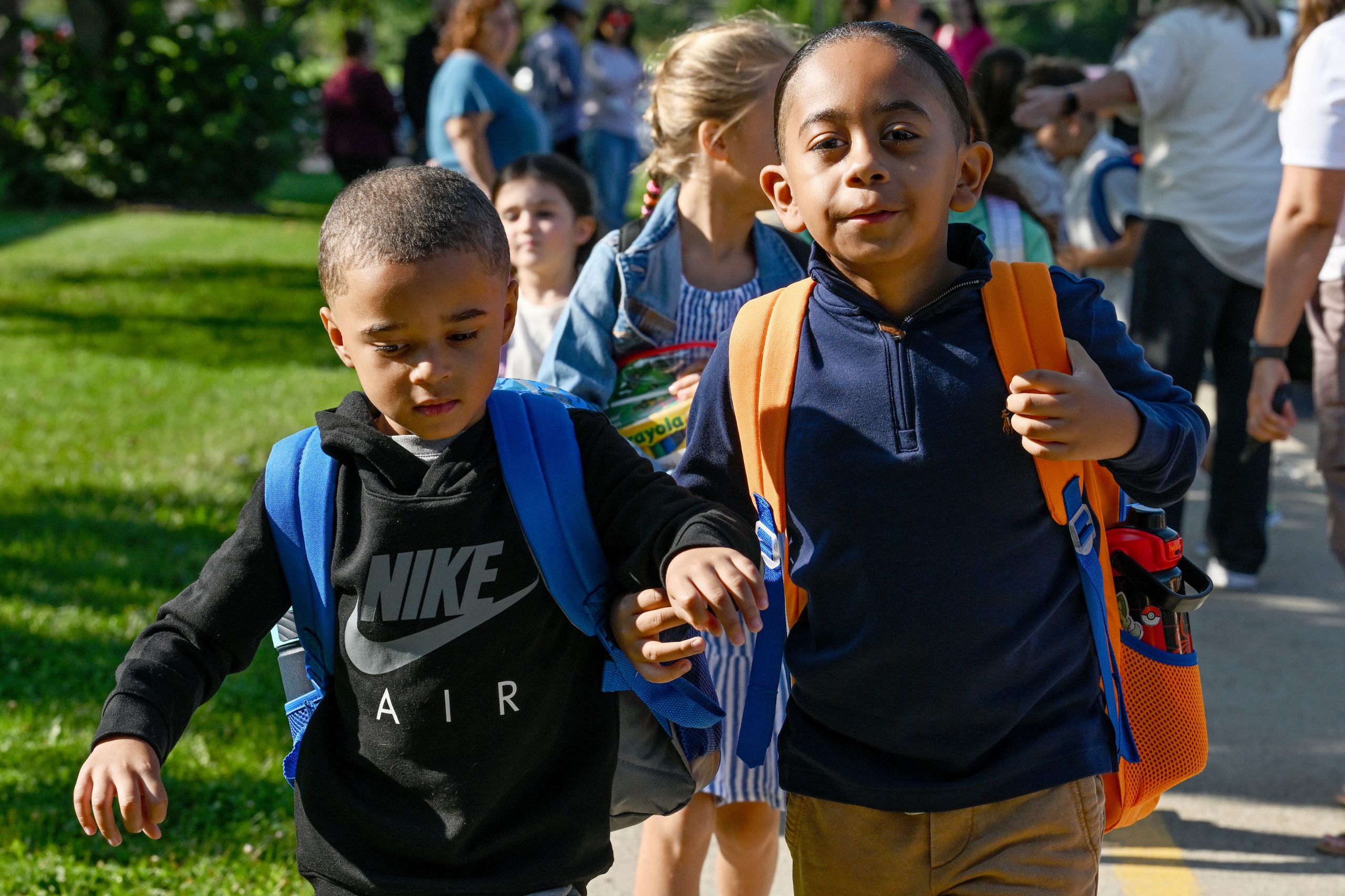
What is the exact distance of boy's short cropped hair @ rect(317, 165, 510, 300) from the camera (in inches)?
81.5

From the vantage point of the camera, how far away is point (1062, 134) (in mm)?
6652

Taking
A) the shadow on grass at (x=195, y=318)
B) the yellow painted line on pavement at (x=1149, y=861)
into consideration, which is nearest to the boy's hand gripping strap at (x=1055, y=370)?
the yellow painted line on pavement at (x=1149, y=861)

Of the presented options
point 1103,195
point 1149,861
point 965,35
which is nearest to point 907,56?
point 1149,861

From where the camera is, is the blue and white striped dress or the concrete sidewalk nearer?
the blue and white striped dress

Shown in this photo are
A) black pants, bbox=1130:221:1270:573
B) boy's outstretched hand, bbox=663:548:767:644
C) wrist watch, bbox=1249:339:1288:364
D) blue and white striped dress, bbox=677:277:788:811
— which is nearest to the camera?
boy's outstretched hand, bbox=663:548:767:644

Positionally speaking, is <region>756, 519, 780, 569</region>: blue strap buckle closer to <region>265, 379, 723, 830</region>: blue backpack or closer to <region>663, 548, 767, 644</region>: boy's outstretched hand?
<region>265, 379, 723, 830</region>: blue backpack

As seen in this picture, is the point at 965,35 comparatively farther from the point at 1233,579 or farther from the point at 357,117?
the point at 357,117

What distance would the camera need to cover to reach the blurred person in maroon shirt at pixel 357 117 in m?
15.0

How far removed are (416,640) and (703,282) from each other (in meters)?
1.35

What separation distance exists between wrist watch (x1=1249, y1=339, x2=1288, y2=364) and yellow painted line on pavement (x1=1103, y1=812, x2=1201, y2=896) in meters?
1.34

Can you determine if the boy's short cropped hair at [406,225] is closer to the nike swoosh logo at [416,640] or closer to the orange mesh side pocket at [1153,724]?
the nike swoosh logo at [416,640]

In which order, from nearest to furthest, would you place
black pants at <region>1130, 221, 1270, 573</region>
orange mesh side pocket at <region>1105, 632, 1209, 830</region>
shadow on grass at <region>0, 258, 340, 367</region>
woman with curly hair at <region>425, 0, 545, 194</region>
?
orange mesh side pocket at <region>1105, 632, 1209, 830</region> < black pants at <region>1130, 221, 1270, 573</region> < woman with curly hair at <region>425, 0, 545, 194</region> < shadow on grass at <region>0, 258, 340, 367</region>

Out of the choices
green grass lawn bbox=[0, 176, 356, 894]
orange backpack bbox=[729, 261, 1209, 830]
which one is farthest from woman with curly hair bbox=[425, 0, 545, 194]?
orange backpack bbox=[729, 261, 1209, 830]

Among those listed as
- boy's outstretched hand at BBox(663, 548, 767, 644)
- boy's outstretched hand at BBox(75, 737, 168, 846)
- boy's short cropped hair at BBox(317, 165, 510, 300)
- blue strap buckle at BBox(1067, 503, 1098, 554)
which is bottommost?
boy's outstretched hand at BBox(75, 737, 168, 846)
